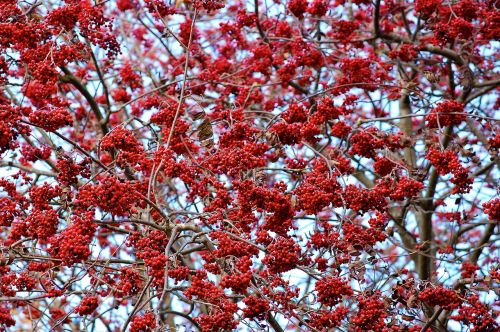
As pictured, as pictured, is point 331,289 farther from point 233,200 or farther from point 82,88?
point 82,88

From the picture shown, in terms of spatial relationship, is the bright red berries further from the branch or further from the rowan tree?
the branch

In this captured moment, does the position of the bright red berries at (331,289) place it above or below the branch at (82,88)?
below

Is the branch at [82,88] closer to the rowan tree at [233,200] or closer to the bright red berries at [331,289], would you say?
the rowan tree at [233,200]

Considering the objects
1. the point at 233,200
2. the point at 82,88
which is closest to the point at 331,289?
the point at 233,200

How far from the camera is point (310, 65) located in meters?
8.66

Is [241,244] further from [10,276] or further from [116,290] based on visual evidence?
[10,276]

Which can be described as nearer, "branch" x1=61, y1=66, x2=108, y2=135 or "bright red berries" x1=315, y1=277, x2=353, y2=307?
"bright red berries" x1=315, y1=277, x2=353, y2=307

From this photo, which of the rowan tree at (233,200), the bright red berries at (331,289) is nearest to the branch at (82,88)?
the rowan tree at (233,200)

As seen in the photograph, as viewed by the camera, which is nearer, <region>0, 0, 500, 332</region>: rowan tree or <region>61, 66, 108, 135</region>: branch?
<region>0, 0, 500, 332</region>: rowan tree

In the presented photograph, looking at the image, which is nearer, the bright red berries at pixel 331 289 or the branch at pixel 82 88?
the bright red berries at pixel 331 289

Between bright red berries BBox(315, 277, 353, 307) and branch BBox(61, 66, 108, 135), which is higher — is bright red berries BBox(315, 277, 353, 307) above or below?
below

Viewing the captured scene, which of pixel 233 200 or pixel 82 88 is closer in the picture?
Answer: pixel 233 200

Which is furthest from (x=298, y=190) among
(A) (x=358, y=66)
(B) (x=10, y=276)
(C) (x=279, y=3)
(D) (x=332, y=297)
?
(C) (x=279, y=3)

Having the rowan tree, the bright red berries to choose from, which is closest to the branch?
the rowan tree
